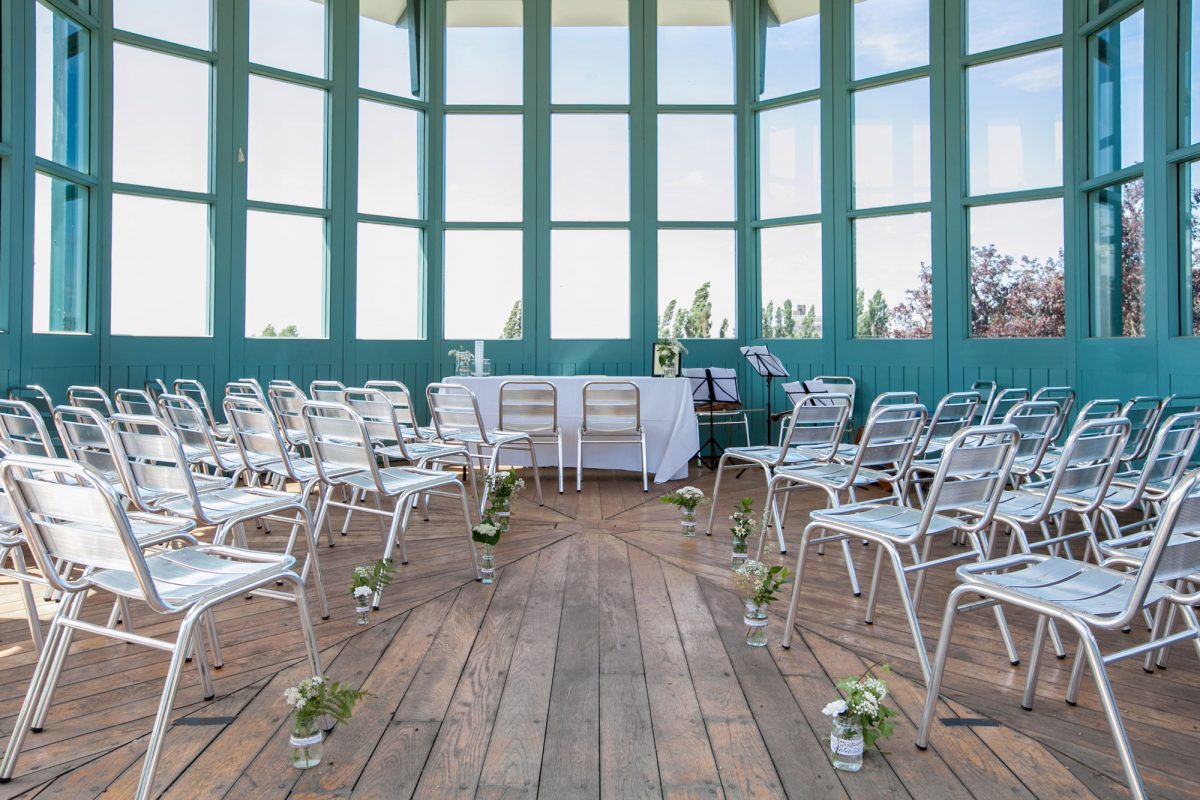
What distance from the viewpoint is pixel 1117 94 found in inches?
241

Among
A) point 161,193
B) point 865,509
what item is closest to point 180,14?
point 161,193

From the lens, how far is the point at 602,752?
6.73ft

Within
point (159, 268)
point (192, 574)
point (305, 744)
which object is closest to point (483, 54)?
point (159, 268)

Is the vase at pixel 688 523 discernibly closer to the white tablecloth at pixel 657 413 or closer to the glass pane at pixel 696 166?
the white tablecloth at pixel 657 413

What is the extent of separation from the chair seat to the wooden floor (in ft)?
1.36

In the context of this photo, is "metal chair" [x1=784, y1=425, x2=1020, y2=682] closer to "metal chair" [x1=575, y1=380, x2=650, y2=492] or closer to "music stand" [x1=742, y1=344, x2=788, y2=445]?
"metal chair" [x1=575, y1=380, x2=650, y2=492]

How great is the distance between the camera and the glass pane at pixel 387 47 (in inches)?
314

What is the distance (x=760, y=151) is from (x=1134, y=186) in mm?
3412

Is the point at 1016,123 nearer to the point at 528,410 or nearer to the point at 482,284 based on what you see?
the point at 528,410

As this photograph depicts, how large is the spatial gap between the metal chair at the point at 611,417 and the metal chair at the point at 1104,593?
413 cm

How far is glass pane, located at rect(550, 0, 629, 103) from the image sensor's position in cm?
849

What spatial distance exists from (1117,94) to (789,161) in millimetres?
2820

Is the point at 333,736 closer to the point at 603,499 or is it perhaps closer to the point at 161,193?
the point at 603,499

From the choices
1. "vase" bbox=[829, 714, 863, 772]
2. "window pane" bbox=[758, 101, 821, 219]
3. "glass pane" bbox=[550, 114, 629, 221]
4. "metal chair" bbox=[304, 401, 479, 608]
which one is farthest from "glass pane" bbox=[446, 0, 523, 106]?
"vase" bbox=[829, 714, 863, 772]
